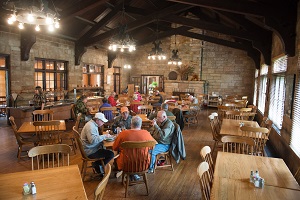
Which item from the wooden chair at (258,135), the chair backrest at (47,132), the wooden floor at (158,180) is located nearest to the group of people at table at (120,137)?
the wooden floor at (158,180)

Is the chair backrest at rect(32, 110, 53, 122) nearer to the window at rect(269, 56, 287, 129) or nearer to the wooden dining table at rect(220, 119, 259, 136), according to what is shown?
the wooden dining table at rect(220, 119, 259, 136)

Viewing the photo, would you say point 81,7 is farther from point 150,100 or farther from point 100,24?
point 150,100

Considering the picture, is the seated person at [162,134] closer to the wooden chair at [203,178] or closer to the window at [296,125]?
the wooden chair at [203,178]

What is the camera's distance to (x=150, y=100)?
9.64 meters

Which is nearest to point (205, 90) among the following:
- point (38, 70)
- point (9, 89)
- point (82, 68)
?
Answer: point (82, 68)

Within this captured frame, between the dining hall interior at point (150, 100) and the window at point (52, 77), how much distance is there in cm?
4

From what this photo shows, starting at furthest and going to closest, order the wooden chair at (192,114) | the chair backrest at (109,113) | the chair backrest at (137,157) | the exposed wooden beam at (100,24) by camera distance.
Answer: the exposed wooden beam at (100,24), the wooden chair at (192,114), the chair backrest at (109,113), the chair backrest at (137,157)

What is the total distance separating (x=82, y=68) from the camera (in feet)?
35.9

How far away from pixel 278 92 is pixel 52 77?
321 inches

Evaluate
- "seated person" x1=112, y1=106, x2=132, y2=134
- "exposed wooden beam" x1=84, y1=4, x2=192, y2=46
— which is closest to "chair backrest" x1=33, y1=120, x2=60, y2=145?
"seated person" x1=112, y1=106, x2=132, y2=134

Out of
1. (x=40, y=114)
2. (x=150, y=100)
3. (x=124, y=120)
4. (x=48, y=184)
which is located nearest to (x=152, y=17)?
(x=150, y=100)

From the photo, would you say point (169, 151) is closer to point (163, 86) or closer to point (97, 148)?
point (97, 148)

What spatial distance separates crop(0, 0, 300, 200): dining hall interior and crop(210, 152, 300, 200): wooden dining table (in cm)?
1

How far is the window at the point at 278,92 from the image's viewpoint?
559 centimetres
